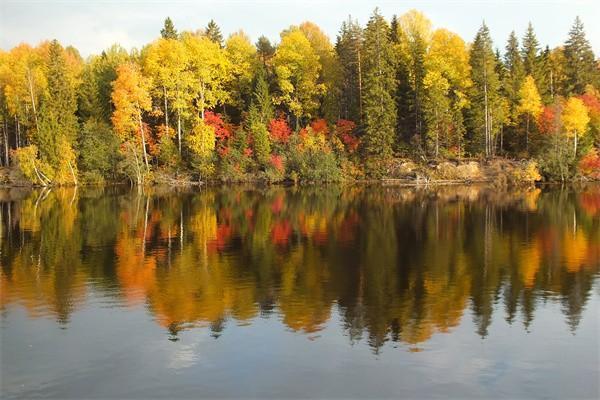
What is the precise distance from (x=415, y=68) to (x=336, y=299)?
62222mm

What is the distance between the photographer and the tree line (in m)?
69.5

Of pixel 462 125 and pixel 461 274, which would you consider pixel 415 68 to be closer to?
pixel 462 125

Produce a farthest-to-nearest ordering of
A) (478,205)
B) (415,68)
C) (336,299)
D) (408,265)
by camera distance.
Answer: (415,68) < (478,205) < (408,265) < (336,299)

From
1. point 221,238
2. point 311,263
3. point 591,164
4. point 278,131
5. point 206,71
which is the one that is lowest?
point 311,263

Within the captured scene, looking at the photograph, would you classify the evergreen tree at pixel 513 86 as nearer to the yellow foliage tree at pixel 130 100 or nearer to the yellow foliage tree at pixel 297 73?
the yellow foliage tree at pixel 297 73

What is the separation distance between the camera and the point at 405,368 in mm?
A: 12508

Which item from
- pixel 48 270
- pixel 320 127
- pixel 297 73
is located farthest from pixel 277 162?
pixel 48 270

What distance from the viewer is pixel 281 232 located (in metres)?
31.7

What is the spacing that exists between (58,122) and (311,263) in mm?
56404

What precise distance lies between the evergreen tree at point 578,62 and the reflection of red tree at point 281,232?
59.3 metres

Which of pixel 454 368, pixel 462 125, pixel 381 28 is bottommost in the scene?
pixel 454 368

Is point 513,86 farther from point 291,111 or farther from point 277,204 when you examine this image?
point 277,204

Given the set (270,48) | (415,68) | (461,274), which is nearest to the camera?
(461,274)

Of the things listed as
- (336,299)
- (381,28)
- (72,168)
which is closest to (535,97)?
(381,28)
